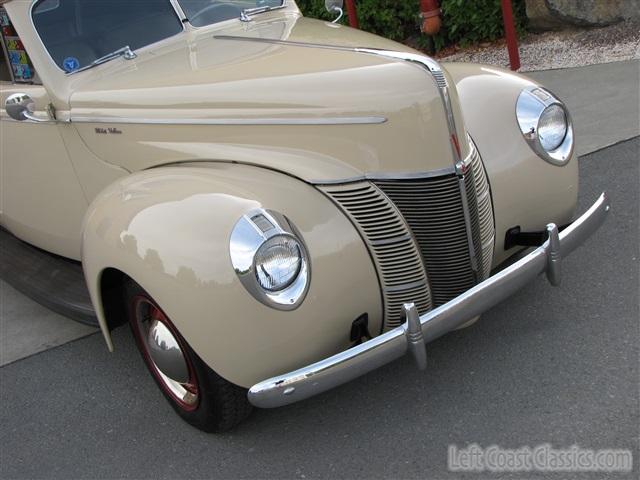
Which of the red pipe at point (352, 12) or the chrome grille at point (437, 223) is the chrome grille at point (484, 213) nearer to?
the chrome grille at point (437, 223)

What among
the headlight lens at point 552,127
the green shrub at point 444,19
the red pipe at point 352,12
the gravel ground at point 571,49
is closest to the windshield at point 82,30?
the headlight lens at point 552,127

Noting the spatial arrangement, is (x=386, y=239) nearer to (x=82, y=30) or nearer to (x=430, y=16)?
(x=82, y=30)

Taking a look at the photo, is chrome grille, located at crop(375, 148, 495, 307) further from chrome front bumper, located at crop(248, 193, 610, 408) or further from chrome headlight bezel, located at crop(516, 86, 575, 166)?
chrome headlight bezel, located at crop(516, 86, 575, 166)

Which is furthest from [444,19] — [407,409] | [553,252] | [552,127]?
[407,409]

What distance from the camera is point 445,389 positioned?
2.94 meters

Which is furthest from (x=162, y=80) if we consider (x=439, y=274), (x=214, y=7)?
(x=439, y=274)

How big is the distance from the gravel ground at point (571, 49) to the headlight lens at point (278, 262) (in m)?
5.11

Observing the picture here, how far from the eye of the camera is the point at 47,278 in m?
3.77

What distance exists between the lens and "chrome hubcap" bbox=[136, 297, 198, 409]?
108 inches

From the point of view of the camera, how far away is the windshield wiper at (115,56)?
3.41m

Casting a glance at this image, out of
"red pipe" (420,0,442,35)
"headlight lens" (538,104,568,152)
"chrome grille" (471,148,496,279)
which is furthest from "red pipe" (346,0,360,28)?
"chrome grille" (471,148,496,279)

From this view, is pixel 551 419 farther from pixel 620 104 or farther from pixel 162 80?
pixel 620 104

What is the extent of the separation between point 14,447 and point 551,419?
6.93ft

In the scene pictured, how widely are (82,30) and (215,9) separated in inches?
26.2
